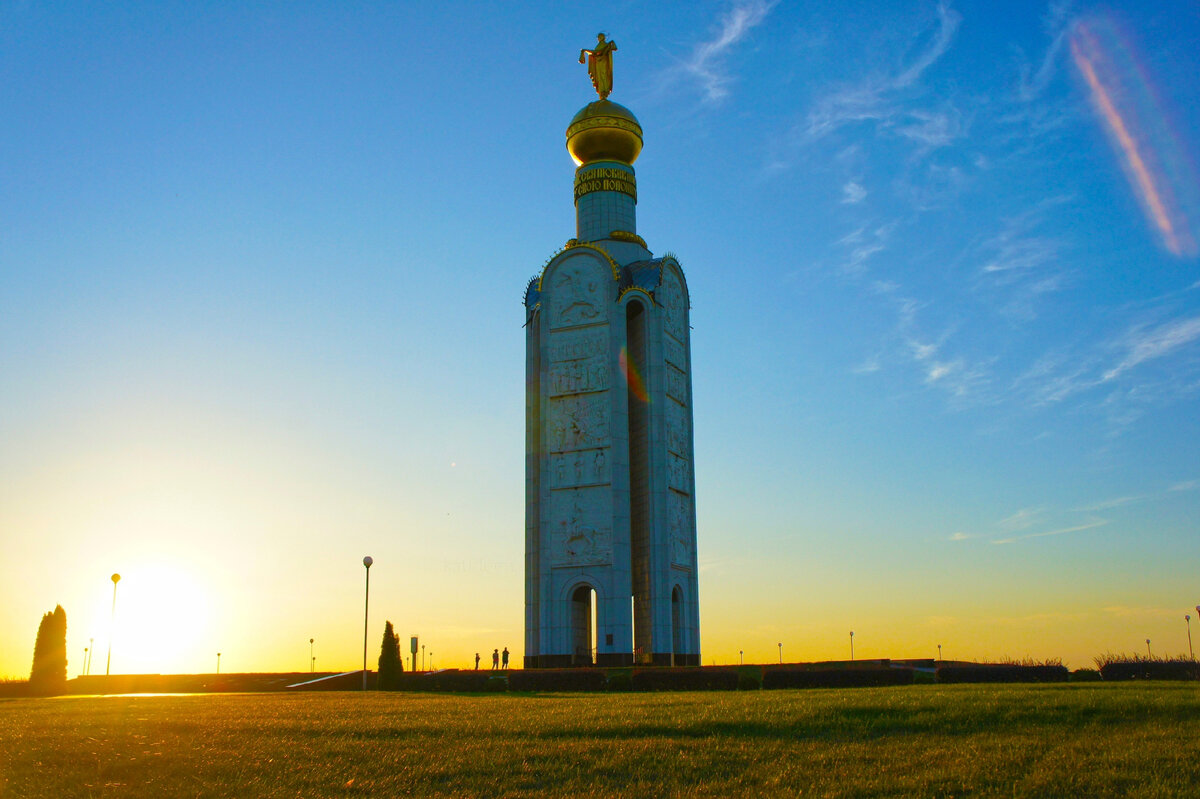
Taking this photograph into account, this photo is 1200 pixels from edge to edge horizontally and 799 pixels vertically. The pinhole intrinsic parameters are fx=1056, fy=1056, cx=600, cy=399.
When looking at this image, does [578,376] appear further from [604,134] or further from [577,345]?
[604,134]

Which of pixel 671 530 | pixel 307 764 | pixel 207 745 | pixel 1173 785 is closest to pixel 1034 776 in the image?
pixel 1173 785

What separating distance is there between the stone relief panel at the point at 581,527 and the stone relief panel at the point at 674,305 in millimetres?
9182

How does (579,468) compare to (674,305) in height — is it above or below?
below

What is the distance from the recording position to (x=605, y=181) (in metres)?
51.6

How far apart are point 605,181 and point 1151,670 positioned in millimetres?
35209

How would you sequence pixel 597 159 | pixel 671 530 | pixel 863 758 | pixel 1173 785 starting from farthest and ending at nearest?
pixel 597 159
pixel 671 530
pixel 863 758
pixel 1173 785

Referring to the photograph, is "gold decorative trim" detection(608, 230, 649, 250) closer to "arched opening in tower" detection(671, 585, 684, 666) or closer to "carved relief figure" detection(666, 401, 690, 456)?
"carved relief figure" detection(666, 401, 690, 456)

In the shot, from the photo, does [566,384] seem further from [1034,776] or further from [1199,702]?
[1034,776]

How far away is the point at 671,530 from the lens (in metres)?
47.7

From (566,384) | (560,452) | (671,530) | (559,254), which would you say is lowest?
(671,530)

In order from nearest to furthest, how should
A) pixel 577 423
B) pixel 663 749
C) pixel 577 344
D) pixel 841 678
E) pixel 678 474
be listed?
pixel 663 749 < pixel 841 678 < pixel 577 423 < pixel 577 344 < pixel 678 474

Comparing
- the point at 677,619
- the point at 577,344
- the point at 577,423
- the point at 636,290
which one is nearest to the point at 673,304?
the point at 636,290

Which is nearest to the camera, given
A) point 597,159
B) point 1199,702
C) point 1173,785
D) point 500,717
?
point 1173,785

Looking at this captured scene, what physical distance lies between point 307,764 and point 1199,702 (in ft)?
40.2
